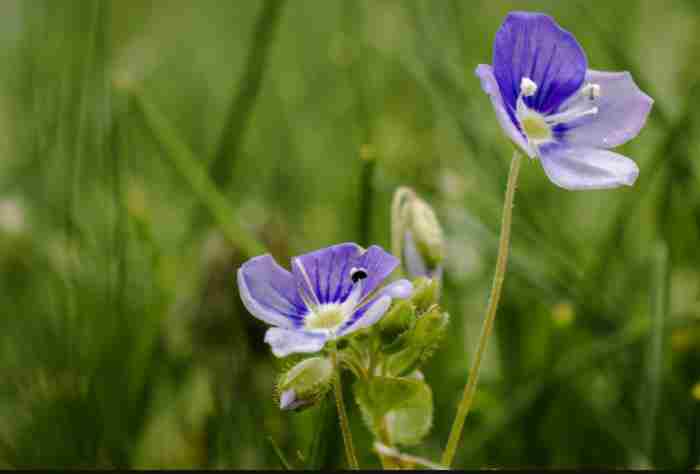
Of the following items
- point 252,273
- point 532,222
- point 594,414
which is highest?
point 252,273

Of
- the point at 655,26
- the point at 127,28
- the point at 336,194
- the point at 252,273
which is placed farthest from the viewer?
the point at 127,28

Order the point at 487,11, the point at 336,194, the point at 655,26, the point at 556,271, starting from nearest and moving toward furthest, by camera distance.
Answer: the point at 556,271
the point at 336,194
the point at 655,26
the point at 487,11

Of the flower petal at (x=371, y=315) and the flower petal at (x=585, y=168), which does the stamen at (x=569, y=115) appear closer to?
the flower petal at (x=585, y=168)

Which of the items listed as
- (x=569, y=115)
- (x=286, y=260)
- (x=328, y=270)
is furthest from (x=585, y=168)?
(x=286, y=260)

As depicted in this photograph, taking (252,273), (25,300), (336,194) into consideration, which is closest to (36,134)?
(25,300)

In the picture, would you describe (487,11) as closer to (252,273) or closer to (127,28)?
(127,28)

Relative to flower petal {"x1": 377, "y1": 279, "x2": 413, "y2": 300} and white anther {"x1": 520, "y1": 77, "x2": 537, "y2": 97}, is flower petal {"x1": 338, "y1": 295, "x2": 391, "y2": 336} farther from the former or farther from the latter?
white anther {"x1": 520, "y1": 77, "x2": 537, "y2": 97}

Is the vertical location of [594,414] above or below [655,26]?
below

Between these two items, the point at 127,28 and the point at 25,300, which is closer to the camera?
the point at 25,300
